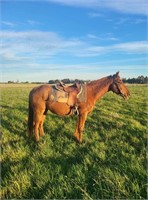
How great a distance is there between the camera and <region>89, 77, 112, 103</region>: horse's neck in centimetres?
912

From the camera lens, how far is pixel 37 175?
5.29 meters

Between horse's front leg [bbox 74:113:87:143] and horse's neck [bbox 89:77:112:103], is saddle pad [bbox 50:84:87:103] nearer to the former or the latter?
horse's neck [bbox 89:77:112:103]

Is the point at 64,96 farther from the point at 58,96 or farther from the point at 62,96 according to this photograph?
the point at 58,96

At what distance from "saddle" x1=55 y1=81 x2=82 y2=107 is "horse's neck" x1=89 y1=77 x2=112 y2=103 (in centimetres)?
47

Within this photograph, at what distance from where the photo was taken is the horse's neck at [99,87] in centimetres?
912

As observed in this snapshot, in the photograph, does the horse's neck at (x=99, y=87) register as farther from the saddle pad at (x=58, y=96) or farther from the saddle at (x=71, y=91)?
the saddle pad at (x=58, y=96)

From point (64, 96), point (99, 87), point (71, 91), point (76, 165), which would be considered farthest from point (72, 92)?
point (76, 165)

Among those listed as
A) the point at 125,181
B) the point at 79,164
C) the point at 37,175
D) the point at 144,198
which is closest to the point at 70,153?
the point at 79,164

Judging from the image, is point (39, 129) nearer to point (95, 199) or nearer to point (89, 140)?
point (89, 140)

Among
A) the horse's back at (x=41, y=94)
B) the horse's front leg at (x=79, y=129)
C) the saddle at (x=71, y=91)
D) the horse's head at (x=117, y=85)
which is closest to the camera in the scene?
the horse's front leg at (x=79, y=129)

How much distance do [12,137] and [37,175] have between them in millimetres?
3339

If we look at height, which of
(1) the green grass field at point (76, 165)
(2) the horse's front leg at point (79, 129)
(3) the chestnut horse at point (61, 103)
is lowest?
(1) the green grass field at point (76, 165)

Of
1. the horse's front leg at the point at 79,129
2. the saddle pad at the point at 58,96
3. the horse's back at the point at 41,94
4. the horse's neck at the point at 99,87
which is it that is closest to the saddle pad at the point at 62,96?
the saddle pad at the point at 58,96

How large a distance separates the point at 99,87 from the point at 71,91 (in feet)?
3.05
